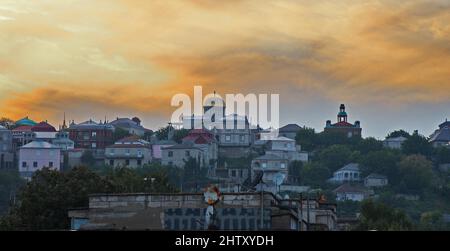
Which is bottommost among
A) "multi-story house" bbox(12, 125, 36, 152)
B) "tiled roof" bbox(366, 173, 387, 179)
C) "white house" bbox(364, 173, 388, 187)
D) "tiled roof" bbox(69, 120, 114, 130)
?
"white house" bbox(364, 173, 388, 187)

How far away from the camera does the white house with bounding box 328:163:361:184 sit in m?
138

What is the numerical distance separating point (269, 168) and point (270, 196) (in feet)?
369

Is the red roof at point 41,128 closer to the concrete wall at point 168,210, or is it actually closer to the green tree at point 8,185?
the green tree at point 8,185

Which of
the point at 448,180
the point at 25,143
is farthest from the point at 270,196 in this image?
the point at 448,180

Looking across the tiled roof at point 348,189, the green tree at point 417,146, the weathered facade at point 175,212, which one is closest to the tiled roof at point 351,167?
the green tree at point 417,146

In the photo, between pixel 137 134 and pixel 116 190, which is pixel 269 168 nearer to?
pixel 137 134

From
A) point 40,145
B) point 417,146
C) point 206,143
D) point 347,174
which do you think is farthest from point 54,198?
point 417,146

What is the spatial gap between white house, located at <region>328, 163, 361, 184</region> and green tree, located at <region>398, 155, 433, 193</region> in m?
5.29

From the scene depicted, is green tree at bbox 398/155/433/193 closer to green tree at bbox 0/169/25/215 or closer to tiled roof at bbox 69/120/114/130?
tiled roof at bbox 69/120/114/130

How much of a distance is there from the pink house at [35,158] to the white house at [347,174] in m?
30.7

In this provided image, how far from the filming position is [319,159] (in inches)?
5753

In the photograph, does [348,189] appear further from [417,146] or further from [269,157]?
[417,146]

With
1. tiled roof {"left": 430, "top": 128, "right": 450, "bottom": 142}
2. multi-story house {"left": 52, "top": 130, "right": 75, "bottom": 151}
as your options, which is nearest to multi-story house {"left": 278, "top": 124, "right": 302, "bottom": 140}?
tiled roof {"left": 430, "top": 128, "right": 450, "bottom": 142}

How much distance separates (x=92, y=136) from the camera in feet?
478
